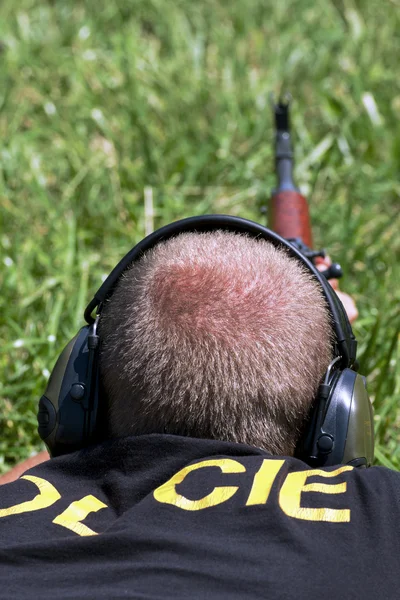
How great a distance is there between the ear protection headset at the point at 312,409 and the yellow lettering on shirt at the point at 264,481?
20cm

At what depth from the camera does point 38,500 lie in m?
1.47

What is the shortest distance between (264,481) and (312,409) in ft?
0.87

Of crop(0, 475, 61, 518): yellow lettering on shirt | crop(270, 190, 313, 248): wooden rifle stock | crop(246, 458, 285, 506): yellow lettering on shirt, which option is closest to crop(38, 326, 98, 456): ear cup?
crop(0, 475, 61, 518): yellow lettering on shirt

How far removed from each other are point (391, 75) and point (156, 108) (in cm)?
121

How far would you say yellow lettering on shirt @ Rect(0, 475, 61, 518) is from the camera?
1448 millimetres

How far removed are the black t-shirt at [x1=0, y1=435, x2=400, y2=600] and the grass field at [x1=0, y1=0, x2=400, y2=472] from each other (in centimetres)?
121

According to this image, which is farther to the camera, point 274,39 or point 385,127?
point 274,39

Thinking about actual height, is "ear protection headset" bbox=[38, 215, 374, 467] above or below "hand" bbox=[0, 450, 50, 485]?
above

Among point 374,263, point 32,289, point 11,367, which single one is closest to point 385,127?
point 374,263

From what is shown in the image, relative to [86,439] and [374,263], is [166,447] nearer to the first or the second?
[86,439]

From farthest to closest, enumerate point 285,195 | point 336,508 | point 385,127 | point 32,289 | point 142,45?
point 142,45
point 385,127
point 32,289
point 285,195
point 336,508

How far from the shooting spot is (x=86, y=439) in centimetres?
164

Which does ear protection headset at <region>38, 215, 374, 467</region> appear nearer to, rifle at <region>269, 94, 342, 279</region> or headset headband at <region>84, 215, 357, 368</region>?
headset headband at <region>84, 215, 357, 368</region>

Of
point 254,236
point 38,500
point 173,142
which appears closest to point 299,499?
point 38,500
